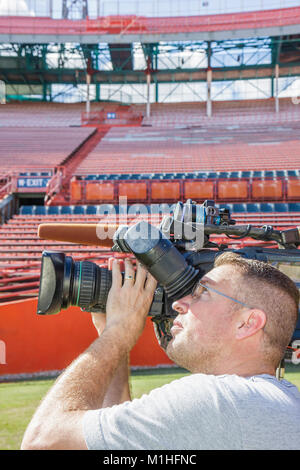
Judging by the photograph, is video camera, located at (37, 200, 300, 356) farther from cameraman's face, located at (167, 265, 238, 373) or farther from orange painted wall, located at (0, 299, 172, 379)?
orange painted wall, located at (0, 299, 172, 379)

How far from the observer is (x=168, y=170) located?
463 inches

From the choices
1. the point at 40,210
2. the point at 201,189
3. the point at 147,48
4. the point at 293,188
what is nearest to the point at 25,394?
the point at 40,210

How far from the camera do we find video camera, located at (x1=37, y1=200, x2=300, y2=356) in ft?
2.93

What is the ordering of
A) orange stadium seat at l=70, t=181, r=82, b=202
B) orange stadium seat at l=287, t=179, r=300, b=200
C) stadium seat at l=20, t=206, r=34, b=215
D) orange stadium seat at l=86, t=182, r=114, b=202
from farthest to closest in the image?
orange stadium seat at l=70, t=181, r=82, b=202 < orange stadium seat at l=86, t=182, r=114, b=202 < orange stadium seat at l=287, t=179, r=300, b=200 < stadium seat at l=20, t=206, r=34, b=215

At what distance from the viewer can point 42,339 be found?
372 centimetres

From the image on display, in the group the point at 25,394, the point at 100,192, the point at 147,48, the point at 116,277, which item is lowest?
the point at 25,394

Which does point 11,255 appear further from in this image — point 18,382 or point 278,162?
point 278,162

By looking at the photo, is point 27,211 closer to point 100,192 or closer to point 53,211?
point 53,211

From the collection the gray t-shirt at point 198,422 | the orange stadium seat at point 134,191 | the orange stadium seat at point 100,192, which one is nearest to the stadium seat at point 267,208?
the orange stadium seat at point 134,191

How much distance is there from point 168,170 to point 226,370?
11057mm

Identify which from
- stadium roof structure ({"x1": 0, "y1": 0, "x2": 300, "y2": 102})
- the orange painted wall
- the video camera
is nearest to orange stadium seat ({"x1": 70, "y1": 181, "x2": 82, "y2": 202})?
the orange painted wall

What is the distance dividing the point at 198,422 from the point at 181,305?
29 cm

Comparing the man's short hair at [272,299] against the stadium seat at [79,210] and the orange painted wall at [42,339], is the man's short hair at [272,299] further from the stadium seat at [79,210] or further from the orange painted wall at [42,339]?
the stadium seat at [79,210]
